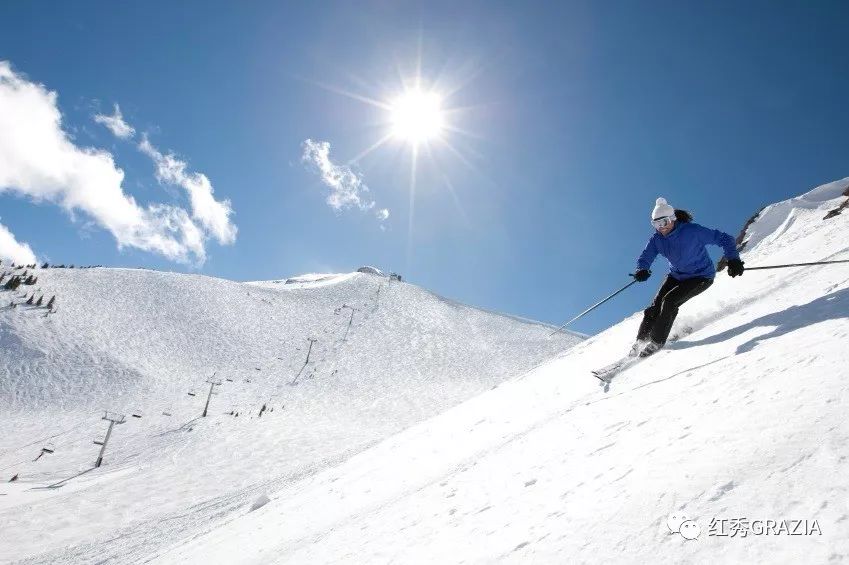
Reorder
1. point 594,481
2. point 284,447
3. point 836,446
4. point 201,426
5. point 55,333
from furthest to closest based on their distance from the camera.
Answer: point 55,333
point 201,426
point 284,447
point 594,481
point 836,446

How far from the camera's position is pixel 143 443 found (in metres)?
25.1

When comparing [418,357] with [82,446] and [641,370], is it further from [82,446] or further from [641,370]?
[641,370]

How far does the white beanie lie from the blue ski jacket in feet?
0.85

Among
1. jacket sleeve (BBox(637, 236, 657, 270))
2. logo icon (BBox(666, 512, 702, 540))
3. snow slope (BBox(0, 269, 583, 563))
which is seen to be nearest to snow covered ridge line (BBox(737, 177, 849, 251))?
snow slope (BBox(0, 269, 583, 563))

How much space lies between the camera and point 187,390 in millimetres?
33594

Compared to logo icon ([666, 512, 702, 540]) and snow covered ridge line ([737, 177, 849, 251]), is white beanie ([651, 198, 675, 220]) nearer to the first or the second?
logo icon ([666, 512, 702, 540])

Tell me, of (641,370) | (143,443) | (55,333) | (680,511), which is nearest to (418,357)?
(143,443)

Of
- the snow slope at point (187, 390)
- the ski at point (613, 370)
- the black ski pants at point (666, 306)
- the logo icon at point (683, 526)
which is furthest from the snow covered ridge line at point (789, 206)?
the logo icon at point (683, 526)

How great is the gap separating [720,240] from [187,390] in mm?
36715

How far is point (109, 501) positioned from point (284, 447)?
848 cm

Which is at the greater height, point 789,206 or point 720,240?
point 789,206

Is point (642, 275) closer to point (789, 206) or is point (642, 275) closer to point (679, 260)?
point (679, 260)

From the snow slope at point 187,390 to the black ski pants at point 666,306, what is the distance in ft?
25.4

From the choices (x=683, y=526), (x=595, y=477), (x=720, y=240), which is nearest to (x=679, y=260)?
(x=720, y=240)
